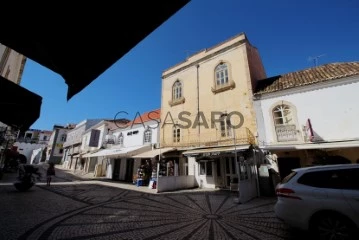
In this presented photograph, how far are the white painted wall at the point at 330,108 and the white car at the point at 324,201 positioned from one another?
24.1 ft

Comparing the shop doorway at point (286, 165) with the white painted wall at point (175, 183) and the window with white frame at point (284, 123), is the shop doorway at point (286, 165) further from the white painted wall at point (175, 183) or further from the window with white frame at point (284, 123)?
the white painted wall at point (175, 183)

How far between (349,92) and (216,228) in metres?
10.7

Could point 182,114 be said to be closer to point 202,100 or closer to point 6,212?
point 202,100

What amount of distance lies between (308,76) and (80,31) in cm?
1495

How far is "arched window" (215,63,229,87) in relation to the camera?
15531 millimetres

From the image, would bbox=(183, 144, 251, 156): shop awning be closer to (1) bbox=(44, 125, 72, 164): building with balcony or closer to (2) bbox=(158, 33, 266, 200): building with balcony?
(2) bbox=(158, 33, 266, 200): building with balcony

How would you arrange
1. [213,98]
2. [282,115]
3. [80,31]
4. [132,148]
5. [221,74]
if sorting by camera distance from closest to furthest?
[80,31] < [282,115] < [213,98] < [221,74] < [132,148]

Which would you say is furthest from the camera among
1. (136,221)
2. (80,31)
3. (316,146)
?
(316,146)

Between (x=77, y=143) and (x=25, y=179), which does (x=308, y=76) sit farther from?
(x=77, y=143)

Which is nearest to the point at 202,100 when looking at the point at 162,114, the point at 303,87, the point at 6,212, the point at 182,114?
the point at 182,114

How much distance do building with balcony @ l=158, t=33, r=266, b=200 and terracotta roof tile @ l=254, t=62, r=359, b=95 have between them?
44.0 inches

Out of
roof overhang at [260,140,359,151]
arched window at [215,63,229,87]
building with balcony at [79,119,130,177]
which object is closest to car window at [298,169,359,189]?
roof overhang at [260,140,359,151]

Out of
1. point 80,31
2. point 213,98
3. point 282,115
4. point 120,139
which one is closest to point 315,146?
point 282,115

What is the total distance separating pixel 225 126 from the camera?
14258 millimetres
